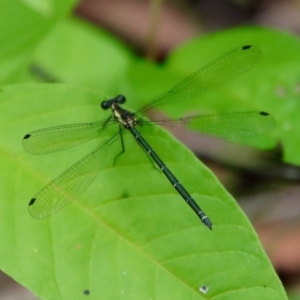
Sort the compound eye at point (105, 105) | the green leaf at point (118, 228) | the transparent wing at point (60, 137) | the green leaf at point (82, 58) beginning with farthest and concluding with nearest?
the green leaf at point (82, 58), the compound eye at point (105, 105), the transparent wing at point (60, 137), the green leaf at point (118, 228)

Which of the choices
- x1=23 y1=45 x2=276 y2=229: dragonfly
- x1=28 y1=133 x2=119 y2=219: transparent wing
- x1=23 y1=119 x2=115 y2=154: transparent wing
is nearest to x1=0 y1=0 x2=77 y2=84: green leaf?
x1=23 y1=45 x2=276 y2=229: dragonfly

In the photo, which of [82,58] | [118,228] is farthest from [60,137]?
[82,58]

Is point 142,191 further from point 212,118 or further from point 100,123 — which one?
point 212,118

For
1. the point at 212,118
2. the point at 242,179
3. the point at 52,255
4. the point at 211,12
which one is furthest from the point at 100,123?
the point at 211,12

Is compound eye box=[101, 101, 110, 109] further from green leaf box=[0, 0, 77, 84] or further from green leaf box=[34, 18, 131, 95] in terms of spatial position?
green leaf box=[34, 18, 131, 95]

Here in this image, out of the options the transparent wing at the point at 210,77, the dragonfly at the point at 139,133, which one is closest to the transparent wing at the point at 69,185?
the dragonfly at the point at 139,133

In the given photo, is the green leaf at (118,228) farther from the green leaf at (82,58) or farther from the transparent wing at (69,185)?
the green leaf at (82,58)

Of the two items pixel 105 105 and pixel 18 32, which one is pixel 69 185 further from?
pixel 18 32

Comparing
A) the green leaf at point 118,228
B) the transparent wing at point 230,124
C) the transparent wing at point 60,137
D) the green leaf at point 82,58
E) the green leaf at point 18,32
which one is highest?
the green leaf at point 82,58
